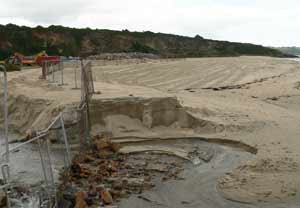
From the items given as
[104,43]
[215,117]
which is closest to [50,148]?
[215,117]

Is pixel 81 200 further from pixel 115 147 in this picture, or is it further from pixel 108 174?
pixel 115 147

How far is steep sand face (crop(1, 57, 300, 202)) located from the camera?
35.3 feet

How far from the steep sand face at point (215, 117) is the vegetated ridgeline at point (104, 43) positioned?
106 ft

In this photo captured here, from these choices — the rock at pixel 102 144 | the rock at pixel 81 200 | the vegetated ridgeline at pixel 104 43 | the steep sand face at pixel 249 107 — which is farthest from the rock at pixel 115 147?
the vegetated ridgeline at pixel 104 43

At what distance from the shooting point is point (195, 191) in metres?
10.3

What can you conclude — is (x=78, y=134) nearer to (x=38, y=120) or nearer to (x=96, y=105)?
(x=96, y=105)

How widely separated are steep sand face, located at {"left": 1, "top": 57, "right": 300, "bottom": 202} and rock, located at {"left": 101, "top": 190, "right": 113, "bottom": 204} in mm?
2047

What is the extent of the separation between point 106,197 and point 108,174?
1.77m

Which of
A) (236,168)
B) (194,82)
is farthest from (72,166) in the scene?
(194,82)

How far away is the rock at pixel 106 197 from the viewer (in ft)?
30.9

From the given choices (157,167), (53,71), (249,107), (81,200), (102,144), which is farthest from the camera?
(53,71)

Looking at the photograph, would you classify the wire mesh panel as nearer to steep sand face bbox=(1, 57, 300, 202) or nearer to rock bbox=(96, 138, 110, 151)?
steep sand face bbox=(1, 57, 300, 202)

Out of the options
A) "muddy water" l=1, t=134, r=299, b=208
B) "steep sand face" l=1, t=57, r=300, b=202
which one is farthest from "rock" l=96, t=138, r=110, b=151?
"muddy water" l=1, t=134, r=299, b=208

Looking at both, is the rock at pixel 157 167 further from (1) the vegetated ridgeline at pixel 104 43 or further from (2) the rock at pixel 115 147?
(1) the vegetated ridgeline at pixel 104 43
